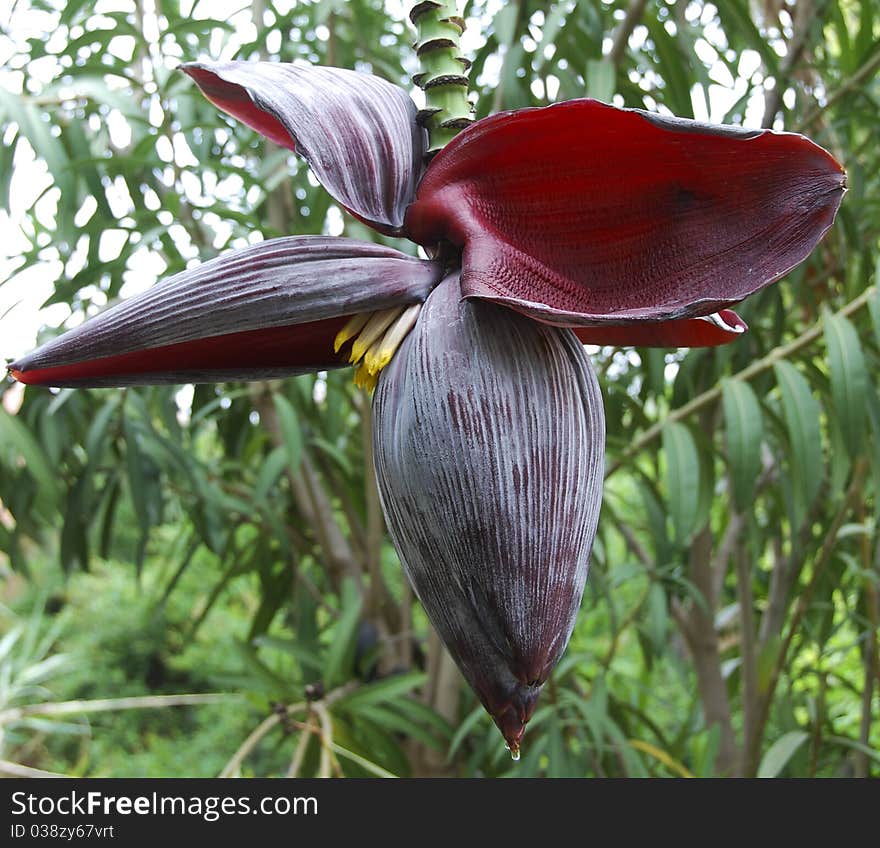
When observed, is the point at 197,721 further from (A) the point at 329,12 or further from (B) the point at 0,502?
(A) the point at 329,12

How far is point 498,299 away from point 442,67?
7 centimetres

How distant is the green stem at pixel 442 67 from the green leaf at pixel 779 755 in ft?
2.67

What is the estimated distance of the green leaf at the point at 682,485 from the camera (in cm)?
68

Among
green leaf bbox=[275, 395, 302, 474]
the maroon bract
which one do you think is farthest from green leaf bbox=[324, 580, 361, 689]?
the maroon bract

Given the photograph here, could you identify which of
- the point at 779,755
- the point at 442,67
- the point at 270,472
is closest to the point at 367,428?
the point at 270,472

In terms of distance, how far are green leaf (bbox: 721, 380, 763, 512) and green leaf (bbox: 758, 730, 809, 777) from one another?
13.7 inches

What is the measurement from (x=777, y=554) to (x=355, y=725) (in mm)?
597

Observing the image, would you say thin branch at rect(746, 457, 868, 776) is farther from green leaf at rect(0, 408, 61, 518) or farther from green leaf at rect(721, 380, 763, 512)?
green leaf at rect(0, 408, 61, 518)

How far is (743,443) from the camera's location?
0.66 metres

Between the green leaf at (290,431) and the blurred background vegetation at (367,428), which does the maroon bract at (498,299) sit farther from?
the green leaf at (290,431)

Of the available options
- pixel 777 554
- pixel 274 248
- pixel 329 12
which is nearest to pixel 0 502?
pixel 329 12

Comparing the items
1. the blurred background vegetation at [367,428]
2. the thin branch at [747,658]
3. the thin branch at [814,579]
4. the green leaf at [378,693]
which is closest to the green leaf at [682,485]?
the blurred background vegetation at [367,428]

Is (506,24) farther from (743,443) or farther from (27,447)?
(27,447)
